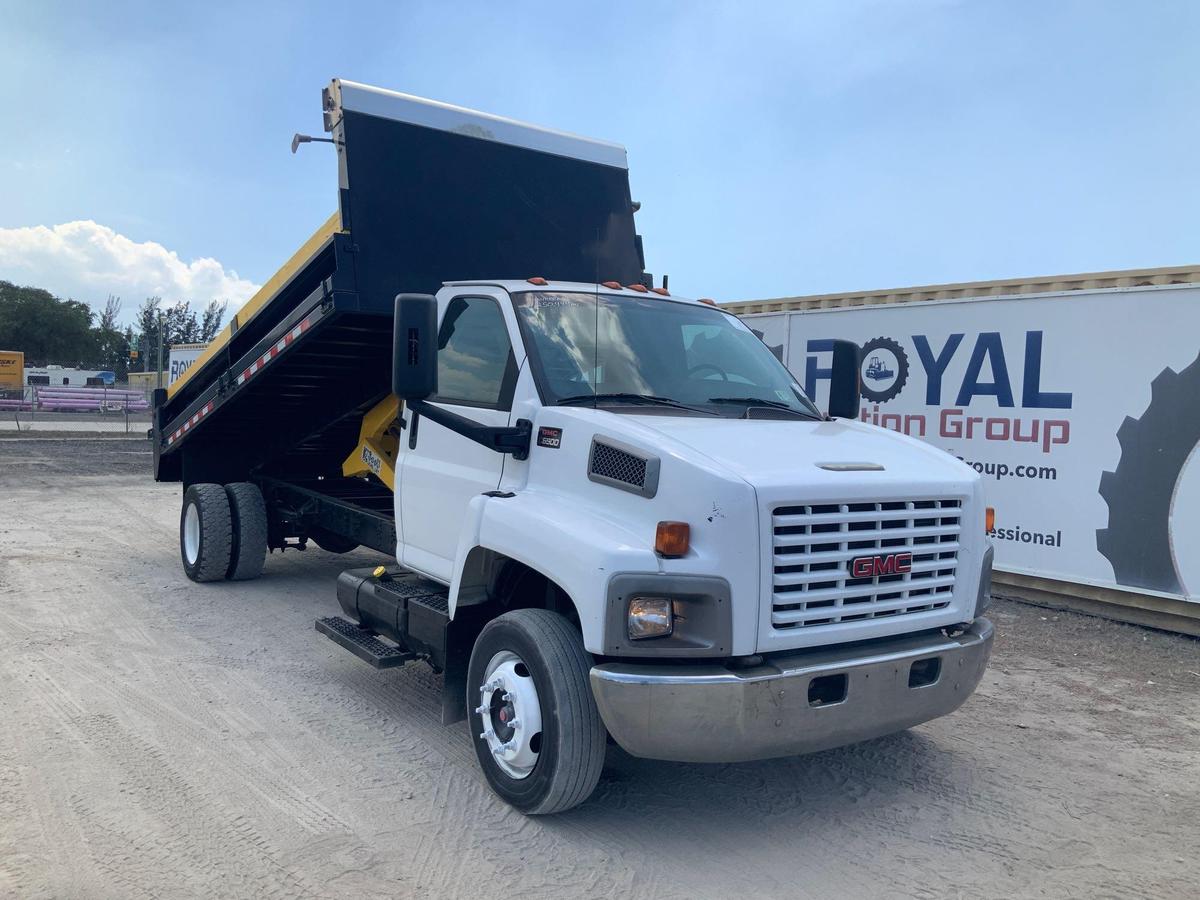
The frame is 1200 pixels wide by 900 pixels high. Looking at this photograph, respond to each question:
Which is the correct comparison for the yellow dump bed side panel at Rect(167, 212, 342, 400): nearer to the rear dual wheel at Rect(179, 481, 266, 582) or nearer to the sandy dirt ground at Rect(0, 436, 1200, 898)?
the rear dual wheel at Rect(179, 481, 266, 582)

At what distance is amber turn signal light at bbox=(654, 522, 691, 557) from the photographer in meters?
3.60

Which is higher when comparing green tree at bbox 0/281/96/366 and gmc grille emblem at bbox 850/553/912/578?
green tree at bbox 0/281/96/366

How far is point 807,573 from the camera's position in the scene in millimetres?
3719

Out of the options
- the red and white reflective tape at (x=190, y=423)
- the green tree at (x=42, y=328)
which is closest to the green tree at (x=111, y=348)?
the green tree at (x=42, y=328)

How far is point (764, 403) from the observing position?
16.2 ft

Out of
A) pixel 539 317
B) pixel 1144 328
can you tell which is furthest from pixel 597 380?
pixel 1144 328

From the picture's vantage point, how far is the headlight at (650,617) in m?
3.59

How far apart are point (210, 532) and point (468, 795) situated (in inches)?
196

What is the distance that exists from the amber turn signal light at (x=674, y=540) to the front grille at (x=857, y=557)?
0.34m

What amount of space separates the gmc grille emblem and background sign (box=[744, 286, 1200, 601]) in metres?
5.09

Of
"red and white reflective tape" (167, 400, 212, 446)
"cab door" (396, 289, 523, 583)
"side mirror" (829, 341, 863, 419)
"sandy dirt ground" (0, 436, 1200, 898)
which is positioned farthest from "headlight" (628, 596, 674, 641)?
"red and white reflective tape" (167, 400, 212, 446)

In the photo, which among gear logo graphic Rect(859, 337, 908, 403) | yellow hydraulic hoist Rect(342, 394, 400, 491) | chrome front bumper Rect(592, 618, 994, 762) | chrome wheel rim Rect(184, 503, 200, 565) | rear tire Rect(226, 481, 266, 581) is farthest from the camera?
gear logo graphic Rect(859, 337, 908, 403)

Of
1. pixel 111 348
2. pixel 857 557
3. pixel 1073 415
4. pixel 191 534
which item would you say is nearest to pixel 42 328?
pixel 111 348

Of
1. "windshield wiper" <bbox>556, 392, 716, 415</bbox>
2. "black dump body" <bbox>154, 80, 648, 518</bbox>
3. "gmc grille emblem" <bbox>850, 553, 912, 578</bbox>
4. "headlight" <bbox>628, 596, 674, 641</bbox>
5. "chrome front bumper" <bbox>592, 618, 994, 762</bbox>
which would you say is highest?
"black dump body" <bbox>154, 80, 648, 518</bbox>
